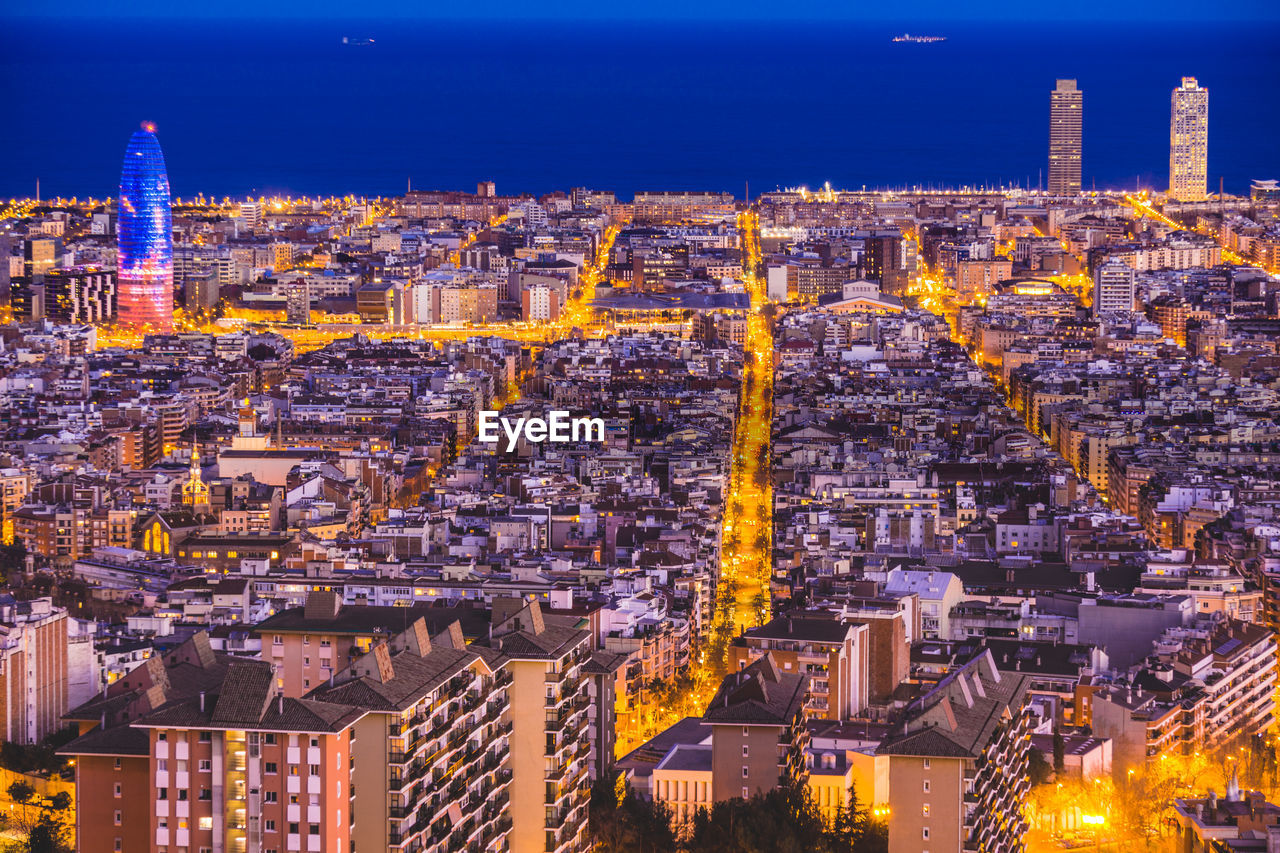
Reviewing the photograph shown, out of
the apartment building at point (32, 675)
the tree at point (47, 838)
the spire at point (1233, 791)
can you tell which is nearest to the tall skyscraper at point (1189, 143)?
the apartment building at point (32, 675)

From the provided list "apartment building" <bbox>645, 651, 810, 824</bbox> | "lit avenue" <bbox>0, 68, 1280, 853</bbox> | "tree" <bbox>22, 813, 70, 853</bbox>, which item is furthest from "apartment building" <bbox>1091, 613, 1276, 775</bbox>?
"tree" <bbox>22, 813, 70, 853</bbox>

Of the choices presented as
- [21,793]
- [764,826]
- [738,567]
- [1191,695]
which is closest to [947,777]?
[764,826]

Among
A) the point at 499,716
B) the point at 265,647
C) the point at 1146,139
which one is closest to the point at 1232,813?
the point at 499,716

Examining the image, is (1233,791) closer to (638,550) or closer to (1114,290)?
(638,550)

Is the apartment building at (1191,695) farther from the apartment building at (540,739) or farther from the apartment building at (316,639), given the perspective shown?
the apartment building at (316,639)

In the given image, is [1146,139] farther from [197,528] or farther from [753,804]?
[753,804]
